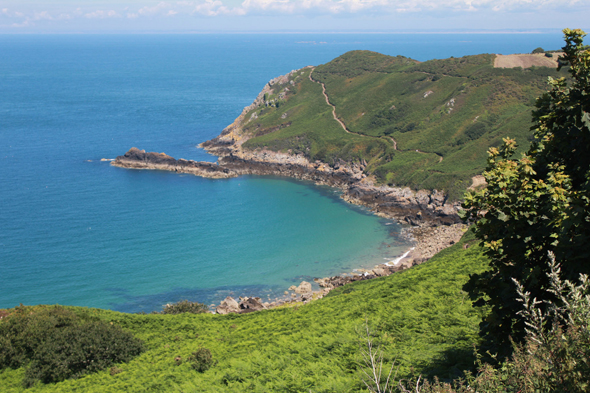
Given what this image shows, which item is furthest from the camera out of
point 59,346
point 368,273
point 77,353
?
point 368,273

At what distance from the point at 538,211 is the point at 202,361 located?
1944 centimetres

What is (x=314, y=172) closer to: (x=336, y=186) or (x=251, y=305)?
(x=336, y=186)

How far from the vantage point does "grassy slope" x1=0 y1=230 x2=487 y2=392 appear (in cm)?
1781

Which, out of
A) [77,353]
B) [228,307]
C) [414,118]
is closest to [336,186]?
[414,118]

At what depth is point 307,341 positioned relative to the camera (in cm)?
2342

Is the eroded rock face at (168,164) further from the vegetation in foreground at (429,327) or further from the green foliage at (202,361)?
the green foliage at (202,361)

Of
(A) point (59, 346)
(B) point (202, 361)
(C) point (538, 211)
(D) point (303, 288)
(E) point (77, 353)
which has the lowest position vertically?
(D) point (303, 288)

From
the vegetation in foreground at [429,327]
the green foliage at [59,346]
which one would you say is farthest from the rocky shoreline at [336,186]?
the green foliage at [59,346]

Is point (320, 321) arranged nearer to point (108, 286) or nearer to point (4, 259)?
point (108, 286)

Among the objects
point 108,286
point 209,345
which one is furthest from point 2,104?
point 209,345

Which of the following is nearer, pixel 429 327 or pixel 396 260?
pixel 429 327

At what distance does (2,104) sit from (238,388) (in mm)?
211688

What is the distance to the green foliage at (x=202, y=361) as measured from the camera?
2394 cm

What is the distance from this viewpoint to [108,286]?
5659cm
